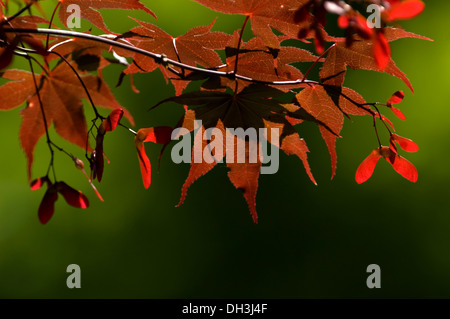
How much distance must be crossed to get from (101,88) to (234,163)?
0.73ft

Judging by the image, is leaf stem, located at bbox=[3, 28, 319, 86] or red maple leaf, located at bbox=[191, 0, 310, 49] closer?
leaf stem, located at bbox=[3, 28, 319, 86]

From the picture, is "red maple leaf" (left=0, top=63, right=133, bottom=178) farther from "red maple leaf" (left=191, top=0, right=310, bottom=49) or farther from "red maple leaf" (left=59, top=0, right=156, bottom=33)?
"red maple leaf" (left=191, top=0, right=310, bottom=49)

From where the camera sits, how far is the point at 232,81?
62 centimetres

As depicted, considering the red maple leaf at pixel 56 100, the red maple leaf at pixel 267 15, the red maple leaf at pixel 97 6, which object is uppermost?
the red maple leaf at pixel 97 6

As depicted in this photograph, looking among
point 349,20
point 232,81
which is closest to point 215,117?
point 232,81

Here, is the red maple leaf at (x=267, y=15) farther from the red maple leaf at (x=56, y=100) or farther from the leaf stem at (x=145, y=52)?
the red maple leaf at (x=56, y=100)

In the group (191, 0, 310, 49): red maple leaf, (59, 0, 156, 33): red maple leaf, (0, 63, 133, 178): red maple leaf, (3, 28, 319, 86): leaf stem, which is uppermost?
(59, 0, 156, 33): red maple leaf

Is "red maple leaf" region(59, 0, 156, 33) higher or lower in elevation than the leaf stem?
higher

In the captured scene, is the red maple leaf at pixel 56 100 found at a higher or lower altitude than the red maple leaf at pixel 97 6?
lower

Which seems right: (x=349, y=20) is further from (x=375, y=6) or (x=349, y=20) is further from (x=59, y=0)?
(x=59, y=0)

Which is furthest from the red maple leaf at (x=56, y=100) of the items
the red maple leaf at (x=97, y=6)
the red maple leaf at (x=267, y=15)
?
the red maple leaf at (x=267, y=15)

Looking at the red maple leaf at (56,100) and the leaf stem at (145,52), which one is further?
the red maple leaf at (56,100)

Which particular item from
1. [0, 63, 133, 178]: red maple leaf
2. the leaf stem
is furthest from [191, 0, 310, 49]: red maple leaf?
[0, 63, 133, 178]: red maple leaf

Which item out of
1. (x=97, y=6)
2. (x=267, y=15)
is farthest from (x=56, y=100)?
(x=267, y=15)
